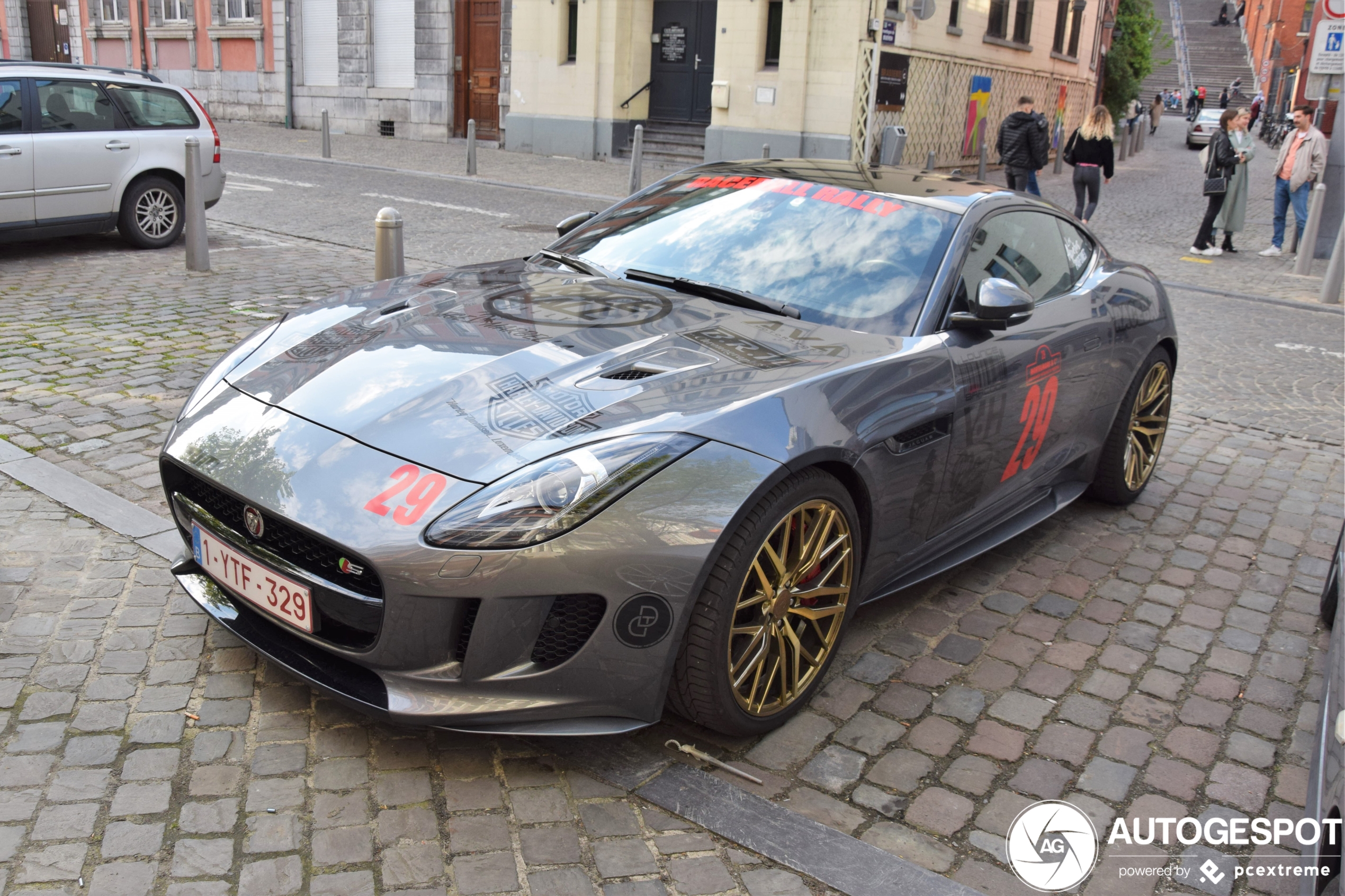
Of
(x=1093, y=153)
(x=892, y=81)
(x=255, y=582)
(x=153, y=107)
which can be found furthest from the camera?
(x=892, y=81)

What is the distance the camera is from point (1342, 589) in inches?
129

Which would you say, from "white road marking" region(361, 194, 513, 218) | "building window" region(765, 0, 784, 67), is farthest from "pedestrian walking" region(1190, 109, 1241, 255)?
"white road marking" region(361, 194, 513, 218)

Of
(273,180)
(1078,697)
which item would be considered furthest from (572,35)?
Answer: (1078,697)

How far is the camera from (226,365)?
3.51 metres

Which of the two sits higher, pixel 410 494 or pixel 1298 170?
pixel 1298 170

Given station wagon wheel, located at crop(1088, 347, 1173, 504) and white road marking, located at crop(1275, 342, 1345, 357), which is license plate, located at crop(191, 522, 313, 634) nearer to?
station wagon wheel, located at crop(1088, 347, 1173, 504)

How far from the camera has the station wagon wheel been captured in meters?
4.91

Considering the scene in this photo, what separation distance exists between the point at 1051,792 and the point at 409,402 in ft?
6.41

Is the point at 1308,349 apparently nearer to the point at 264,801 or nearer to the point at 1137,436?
the point at 1137,436

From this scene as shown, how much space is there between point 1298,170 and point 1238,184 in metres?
0.71

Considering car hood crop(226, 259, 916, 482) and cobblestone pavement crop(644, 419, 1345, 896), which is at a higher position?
car hood crop(226, 259, 916, 482)

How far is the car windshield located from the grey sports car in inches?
0.5

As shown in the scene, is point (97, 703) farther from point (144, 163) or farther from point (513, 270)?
point (144, 163)

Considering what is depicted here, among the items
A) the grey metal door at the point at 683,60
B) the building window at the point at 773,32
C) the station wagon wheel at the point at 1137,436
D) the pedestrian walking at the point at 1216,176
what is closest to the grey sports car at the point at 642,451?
the station wagon wheel at the point at 1137,436
